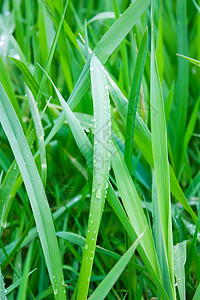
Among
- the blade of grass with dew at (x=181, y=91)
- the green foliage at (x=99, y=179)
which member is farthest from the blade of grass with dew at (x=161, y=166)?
the blade of grass with dew at (x=181, y=91)

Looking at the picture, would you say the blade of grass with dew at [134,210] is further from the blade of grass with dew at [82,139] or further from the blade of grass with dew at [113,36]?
the blade of grass with dew at [113,36]

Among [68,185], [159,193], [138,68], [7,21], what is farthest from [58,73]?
[159,193]

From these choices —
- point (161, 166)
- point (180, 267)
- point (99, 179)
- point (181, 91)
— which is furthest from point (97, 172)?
point (181, 91)

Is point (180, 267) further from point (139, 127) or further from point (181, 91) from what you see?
point (181, 91)

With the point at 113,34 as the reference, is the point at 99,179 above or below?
below

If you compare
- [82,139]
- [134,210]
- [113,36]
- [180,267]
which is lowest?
[180,267]

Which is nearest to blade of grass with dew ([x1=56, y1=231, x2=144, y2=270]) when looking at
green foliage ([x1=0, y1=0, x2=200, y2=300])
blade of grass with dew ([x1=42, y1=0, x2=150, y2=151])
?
green foliage ([x1=0, y1=0, x2=200, y2=300])

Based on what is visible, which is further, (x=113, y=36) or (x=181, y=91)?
(x=181, y=91)

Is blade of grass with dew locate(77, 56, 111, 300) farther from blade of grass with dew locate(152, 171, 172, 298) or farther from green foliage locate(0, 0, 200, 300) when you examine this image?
blade of grass with dew locate(152, 171, 172, 298)
